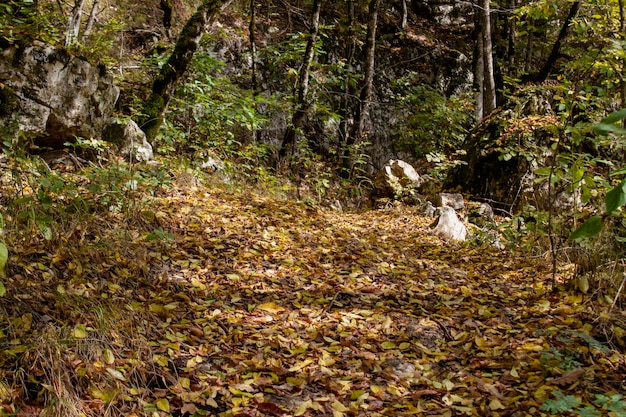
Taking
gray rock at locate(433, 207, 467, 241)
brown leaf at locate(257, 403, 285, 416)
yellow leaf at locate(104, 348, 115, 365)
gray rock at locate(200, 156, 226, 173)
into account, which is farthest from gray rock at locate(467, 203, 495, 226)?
yellow leaf at locate(104, 348, 115, 365)

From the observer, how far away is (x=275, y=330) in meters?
3.55

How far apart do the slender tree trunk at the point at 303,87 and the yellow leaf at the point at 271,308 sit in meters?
4.83

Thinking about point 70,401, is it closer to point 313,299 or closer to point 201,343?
point 201,343

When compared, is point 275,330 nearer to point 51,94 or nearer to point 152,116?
point 51,94

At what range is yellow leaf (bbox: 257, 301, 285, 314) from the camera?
3.85 meters

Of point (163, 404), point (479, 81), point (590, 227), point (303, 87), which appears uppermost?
point (479, 81)

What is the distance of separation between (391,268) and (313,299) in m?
1.19

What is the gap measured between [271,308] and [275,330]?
13.6 inches

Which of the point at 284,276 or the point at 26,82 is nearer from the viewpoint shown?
the point at 284,276

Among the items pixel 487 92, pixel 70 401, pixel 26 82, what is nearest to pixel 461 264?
pixel 70 401

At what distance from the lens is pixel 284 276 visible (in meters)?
4.51

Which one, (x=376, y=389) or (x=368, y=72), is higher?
(x=368, y=72)

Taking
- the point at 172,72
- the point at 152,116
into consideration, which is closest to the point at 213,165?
the point at 152,116

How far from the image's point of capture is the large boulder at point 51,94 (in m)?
4.99
